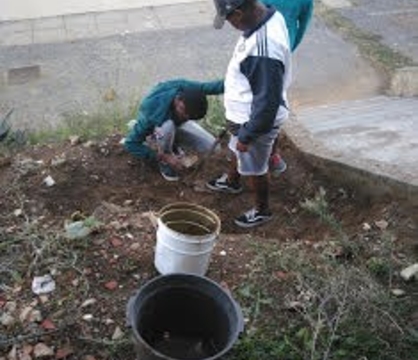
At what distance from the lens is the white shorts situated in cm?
460

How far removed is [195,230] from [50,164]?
6.37 feet

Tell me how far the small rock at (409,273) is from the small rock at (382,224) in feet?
1.78

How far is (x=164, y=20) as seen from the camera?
31.3 ft

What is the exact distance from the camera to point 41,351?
11.3ft

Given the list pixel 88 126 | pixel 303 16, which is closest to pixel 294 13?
pixel 303 16

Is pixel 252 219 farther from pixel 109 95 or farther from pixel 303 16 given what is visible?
pixel 109 95

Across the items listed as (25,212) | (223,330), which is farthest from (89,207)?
Result: (223,330)

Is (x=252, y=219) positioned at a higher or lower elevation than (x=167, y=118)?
lower

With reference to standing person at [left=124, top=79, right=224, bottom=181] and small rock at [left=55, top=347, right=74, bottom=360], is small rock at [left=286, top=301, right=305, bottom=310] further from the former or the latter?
standing person at [left=124, top=79, right=224, bottom=181]

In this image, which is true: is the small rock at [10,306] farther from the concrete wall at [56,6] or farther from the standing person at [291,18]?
the concrete wall at [56,6]

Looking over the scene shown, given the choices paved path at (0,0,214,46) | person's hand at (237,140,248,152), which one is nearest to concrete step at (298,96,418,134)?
person's hand at (237,140,248,152)

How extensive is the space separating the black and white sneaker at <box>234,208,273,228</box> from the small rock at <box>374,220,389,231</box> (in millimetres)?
826

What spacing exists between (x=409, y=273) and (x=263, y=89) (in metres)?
1.43

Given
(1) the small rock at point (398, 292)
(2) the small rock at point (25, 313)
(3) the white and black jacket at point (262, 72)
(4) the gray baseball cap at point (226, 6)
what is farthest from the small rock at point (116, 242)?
(1) the small rock at point (398, 292)
